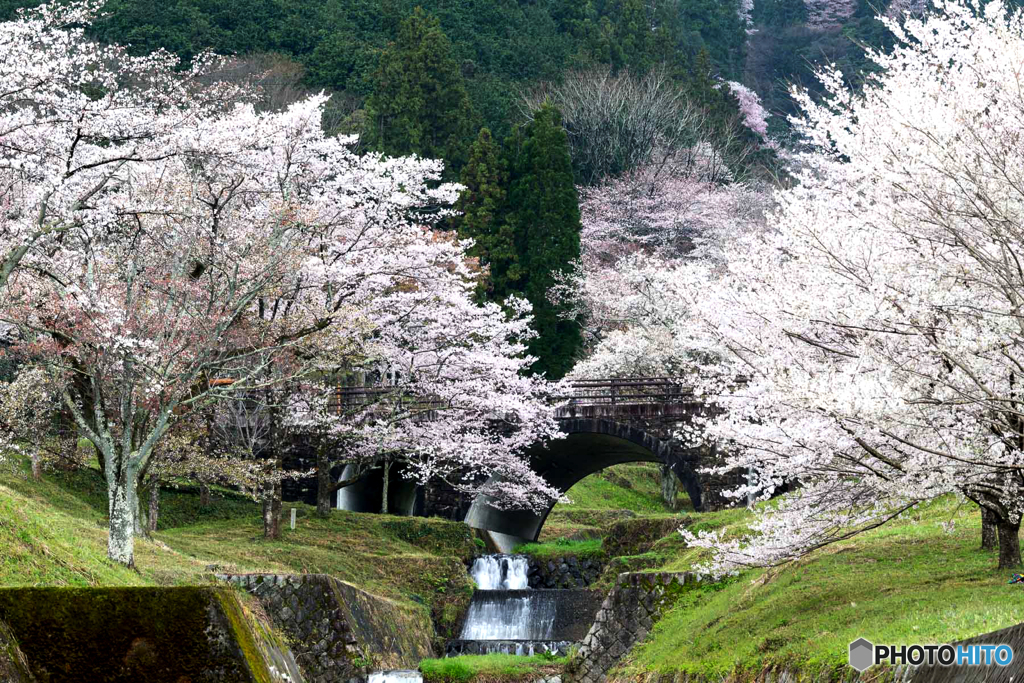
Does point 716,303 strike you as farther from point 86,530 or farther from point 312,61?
point 312,61

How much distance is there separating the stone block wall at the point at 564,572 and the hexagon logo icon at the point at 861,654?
17.1 metres

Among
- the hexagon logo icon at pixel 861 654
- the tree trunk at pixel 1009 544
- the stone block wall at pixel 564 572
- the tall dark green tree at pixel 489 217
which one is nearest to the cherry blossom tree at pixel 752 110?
the tall dark green tree at pixel 489 217

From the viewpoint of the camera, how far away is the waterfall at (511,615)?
21.9 m

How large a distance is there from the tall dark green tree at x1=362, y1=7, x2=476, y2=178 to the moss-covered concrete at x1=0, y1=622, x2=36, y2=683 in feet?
112

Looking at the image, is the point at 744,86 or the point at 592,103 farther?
the point at 744,86

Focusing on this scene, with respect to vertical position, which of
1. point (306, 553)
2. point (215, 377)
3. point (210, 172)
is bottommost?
point (306, 553)

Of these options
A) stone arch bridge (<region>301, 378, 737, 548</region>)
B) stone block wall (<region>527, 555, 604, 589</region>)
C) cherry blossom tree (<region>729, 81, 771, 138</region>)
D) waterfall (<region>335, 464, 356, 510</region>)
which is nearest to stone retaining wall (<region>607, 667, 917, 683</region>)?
stone arch bridge (<region>301, 378, 737, 548</region>)

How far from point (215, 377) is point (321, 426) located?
4431 mm

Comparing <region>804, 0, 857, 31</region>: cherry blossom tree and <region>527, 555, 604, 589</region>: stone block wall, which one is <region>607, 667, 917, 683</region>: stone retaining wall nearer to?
<region>527, 555, 604, 589</region>: stone block wall

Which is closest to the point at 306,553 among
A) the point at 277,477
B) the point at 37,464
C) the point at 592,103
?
the point at 277,477

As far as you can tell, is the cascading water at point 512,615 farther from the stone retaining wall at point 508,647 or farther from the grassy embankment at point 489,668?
the grassy embankment at point 489,668

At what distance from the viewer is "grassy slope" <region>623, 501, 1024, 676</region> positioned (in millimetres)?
9773

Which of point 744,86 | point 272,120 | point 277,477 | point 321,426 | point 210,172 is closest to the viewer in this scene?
point 210,172

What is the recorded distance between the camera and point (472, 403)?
949 inches
